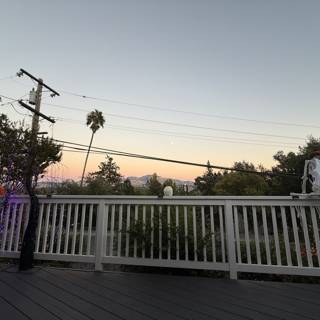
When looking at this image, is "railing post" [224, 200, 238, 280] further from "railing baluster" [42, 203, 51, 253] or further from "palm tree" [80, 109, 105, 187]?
"palm tree" [80, 109, 105, 187]

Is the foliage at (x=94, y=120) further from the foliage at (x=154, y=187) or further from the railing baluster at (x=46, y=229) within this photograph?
the railing baluster at (x=46, y=229)

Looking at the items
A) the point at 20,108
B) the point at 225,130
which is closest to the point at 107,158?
the point at 225,130

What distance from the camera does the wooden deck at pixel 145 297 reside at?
1.75 m

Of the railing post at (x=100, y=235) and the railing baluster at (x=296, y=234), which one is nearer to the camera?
the railing baluster at (x=296, y=234)

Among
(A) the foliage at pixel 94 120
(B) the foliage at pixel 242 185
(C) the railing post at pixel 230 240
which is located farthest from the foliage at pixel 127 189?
(C) the railing post at pixel 230 240

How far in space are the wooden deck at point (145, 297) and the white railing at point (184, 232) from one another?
19 cm

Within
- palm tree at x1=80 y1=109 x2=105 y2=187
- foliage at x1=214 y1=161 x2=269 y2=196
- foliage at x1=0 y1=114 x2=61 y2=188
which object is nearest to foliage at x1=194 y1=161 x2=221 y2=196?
foliage at x1=214 y1=161 x2=269 y2=196

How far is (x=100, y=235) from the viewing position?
10.00 feet

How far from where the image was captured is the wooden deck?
5.76 ft

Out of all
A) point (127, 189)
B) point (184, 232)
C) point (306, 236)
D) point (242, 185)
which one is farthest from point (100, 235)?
point (242, 185)

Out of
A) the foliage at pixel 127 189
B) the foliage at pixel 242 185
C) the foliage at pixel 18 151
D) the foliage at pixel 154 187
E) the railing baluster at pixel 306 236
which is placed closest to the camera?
the railing baluster at pixel 306 236

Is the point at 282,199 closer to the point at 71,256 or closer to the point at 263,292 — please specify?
the point at 263,292

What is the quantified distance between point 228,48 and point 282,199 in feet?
16.8

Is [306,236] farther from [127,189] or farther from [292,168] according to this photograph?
[292,168]
